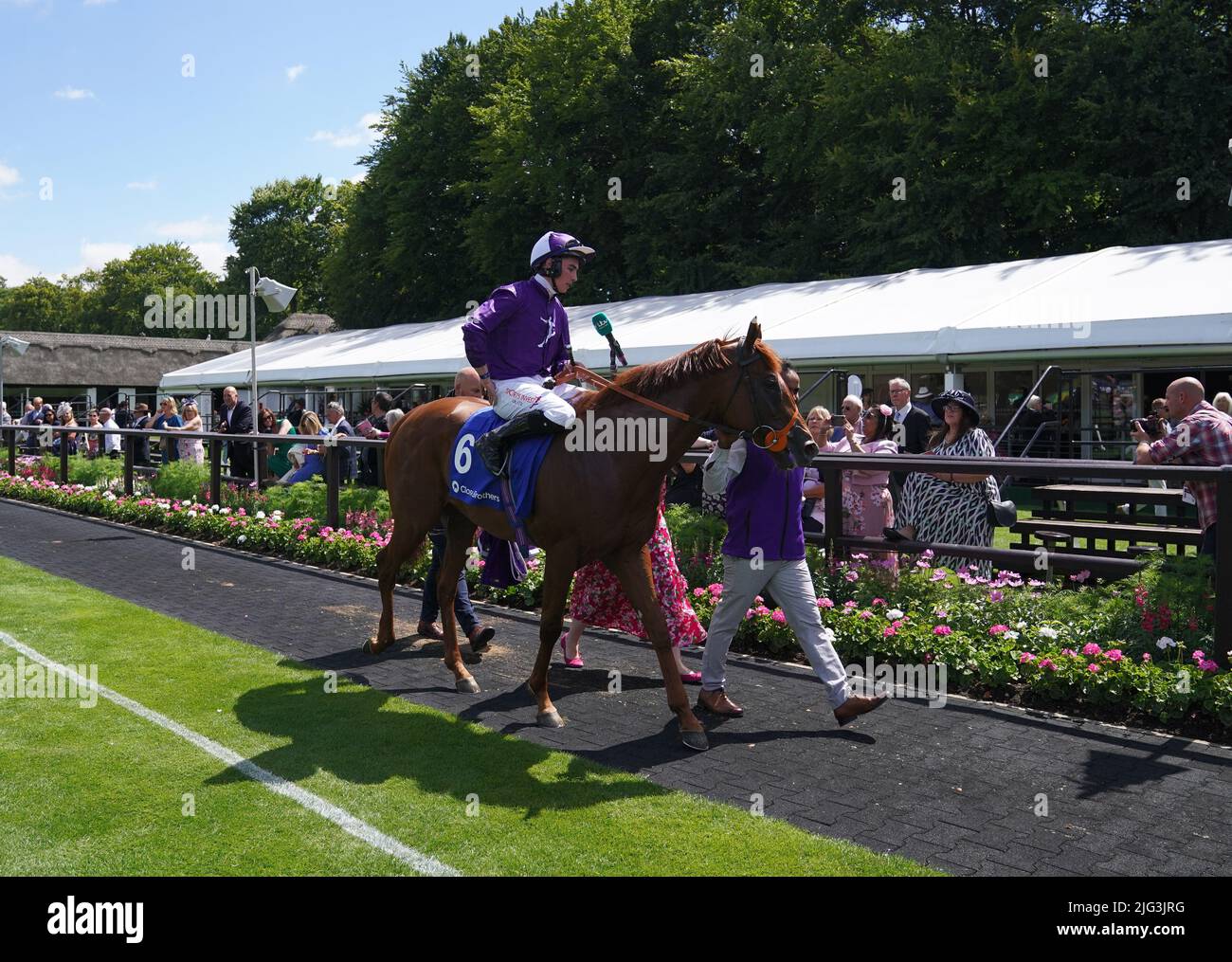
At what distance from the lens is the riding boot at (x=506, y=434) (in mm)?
6145

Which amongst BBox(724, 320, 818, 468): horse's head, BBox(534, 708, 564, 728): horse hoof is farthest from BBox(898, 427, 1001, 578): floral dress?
BBox(534, 708, 564, 728): horse hoof

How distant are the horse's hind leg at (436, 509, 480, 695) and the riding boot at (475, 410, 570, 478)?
93 cm

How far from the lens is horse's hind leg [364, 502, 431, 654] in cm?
761

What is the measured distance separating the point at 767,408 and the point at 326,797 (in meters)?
2.78

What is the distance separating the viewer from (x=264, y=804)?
4750 mm

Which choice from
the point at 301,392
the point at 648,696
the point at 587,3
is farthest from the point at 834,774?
the point at 587,3

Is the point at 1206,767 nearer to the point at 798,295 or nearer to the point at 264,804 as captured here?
the point at 264,804

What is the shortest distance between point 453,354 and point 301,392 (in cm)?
974

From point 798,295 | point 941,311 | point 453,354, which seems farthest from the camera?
point 453,354

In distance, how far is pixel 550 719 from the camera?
604cm

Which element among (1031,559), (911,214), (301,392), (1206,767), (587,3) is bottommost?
(1206,767)
